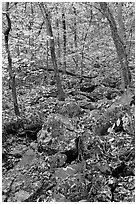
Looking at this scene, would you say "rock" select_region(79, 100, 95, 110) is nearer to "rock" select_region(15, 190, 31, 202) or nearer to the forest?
the forest

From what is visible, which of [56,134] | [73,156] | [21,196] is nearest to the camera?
[21,196]

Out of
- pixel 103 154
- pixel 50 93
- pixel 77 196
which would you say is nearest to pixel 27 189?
pixel 77 196

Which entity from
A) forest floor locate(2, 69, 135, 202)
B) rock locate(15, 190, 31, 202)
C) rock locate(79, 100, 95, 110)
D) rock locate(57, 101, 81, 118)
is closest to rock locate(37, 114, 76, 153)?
forest floor locate(2, 69, 135, 202)

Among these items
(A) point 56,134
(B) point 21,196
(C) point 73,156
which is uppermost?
(A) point 56,134

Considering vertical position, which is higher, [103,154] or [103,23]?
[103,23]

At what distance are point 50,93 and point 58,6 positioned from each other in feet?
13.9

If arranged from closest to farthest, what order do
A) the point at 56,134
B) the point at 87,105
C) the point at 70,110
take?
1. the point at 56,134
2. the point at 70,110
3. the point at 87,105

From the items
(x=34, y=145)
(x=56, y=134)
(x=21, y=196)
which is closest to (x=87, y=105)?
(x=56, y=134)

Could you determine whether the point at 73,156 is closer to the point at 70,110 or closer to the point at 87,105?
the point at 70,110

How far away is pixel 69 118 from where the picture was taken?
7375 mm

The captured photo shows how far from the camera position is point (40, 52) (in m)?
12.3

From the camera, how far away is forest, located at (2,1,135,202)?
5184mm

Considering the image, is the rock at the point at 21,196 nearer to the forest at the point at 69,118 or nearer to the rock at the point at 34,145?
the forest at the point at 69,118

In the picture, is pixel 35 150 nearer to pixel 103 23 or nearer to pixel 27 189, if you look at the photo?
pixel 27 189
